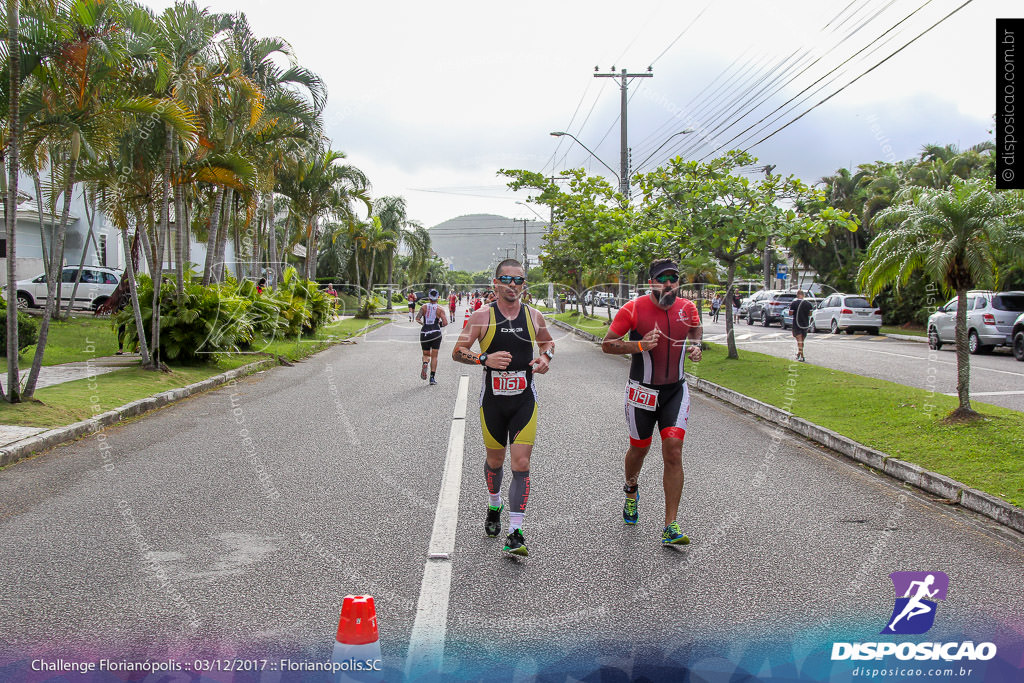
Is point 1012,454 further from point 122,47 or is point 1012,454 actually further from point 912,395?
point 122,47

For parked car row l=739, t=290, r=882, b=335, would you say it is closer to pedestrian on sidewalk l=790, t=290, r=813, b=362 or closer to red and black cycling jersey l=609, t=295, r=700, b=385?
pedestrian on sidewalk l=790, t=290, r=813, b=362

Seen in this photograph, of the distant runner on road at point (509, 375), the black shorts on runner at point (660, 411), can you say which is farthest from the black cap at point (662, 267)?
the distant runner on road at point (509, 375)

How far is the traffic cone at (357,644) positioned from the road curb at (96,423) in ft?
19.1

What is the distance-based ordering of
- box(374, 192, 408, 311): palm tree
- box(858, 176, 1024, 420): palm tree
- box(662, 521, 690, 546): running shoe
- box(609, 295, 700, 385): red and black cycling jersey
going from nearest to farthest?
box(662, 521, 690, 546): running shoe, box(609, 295, 700, 385): red and black cycling jersey, box(858, 176, 1024, 420): palm tree, box(374, 192, 408, 311): palm tree

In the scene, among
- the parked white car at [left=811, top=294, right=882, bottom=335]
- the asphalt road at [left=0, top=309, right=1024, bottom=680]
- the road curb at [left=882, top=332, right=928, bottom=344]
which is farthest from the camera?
the parked white car at [left=811, top=294, right=882, bottom=335]

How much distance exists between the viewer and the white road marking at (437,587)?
3631 millimetres

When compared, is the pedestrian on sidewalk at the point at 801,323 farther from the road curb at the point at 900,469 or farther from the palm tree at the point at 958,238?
the palm tree at the point at 958,238

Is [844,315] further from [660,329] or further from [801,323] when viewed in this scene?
[660,329]

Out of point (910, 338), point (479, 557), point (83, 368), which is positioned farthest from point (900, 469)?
point (910, 338)

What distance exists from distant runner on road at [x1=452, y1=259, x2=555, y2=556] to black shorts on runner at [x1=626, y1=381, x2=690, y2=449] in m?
0.68

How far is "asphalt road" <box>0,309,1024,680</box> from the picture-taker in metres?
3.80

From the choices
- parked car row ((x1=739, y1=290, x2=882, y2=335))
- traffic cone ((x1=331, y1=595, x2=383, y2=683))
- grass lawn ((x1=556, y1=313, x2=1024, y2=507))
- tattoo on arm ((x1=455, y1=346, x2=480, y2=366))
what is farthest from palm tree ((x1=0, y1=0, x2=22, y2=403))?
parked car row ((x1=739, y1=290, x2=882, y2=335))

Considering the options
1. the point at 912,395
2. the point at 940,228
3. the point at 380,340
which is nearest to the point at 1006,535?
the point at 940,228

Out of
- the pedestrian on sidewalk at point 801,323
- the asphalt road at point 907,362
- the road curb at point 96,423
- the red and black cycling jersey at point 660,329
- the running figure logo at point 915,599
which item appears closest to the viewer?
the running figure logo at point 915,599
